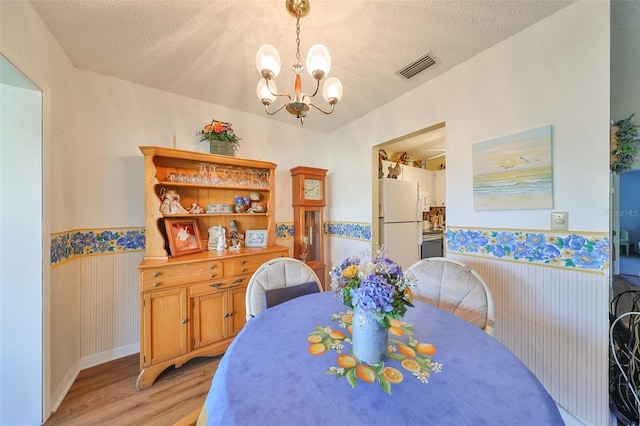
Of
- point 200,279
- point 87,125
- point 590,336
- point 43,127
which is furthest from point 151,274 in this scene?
point 590,336

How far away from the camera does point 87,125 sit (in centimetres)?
189

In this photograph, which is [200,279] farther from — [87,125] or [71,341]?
[87,125]

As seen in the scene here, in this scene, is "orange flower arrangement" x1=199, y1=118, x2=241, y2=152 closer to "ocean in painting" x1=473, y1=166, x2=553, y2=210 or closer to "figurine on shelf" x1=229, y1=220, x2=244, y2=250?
"figurine on shelf" x1=229, y1=220, x2=244, y2=250

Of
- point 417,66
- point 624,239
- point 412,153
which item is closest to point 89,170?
point 417,66

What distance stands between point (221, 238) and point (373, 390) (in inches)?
76.5

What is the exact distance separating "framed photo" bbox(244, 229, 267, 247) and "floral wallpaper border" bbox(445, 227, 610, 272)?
1841 millimetres

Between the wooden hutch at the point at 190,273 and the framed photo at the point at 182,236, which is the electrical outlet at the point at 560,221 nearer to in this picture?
the wooden hutch at the point at 190,273

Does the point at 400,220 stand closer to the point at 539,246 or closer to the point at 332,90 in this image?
the point at 539,246

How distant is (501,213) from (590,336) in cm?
80

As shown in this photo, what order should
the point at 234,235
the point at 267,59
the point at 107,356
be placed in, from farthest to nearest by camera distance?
the point at 234,235 < the point at 107,356 < the point at 267,59

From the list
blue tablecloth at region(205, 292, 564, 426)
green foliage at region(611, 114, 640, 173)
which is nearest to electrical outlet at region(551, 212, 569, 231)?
green foliage at region(611, 114, 640, 173)

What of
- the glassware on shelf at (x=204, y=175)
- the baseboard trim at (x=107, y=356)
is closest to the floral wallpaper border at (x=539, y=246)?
the glassware on shelf at (x=204, y=175)

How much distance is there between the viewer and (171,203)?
79.4 inches

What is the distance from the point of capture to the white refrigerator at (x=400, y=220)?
2787mm
